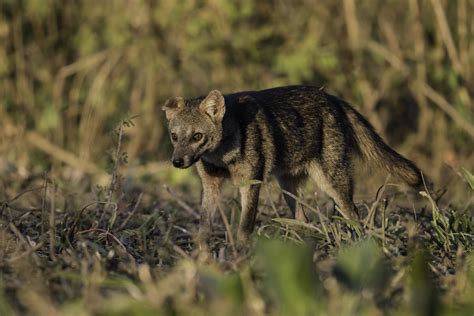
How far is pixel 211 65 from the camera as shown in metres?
12.3

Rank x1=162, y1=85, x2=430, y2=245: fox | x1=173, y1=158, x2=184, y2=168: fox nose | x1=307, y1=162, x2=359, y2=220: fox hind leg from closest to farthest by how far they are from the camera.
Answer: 1. x1=173, y1=158, x2=184, y2=168: fox nose
2. x1=162, y1=85, x2=430, y2=245: fox
3. x1=307, y1=162, x2=359, y2=220: fox hind leg

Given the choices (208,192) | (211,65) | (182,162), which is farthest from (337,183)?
(211,65)

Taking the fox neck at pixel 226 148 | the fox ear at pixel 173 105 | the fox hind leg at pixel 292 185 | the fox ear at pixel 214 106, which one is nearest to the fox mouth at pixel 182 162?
the fox neck at pixel 226 148

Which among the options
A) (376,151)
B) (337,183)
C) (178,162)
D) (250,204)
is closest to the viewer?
(178,162)

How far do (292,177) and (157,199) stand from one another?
4.00 feet

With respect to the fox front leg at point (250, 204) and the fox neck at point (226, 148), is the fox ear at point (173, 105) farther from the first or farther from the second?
the fox front leg at point (250, 204)

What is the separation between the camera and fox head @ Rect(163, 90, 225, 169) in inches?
256

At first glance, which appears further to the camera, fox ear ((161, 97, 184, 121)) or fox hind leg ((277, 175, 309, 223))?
fox hind leg ((277, 175, 309, 223))

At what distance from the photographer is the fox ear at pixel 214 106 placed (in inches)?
259

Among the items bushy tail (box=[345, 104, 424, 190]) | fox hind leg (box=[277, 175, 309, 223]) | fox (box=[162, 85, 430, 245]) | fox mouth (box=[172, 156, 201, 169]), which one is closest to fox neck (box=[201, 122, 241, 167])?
fox (box=[162, 85, 430, 245])

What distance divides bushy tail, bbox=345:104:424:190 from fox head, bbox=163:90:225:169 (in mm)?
1263

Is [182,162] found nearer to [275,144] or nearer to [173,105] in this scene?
[173,105]

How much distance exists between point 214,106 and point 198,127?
207 millimetres

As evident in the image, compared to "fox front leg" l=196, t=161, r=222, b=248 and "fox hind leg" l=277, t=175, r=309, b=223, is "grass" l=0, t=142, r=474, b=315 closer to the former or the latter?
"fox front leg" l=196, t=161, r=222, b=248
